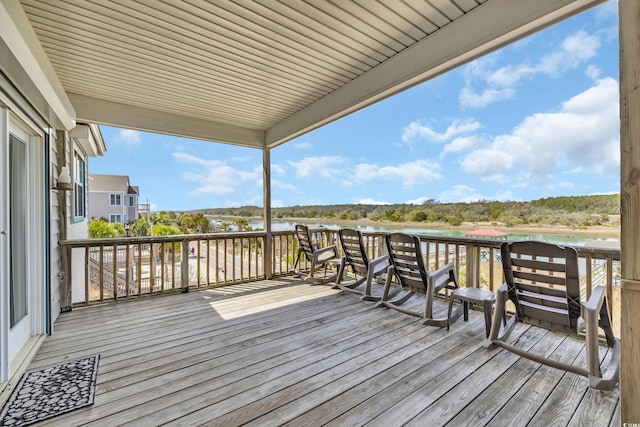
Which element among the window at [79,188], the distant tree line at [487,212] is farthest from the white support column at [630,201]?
the window at [79,188]

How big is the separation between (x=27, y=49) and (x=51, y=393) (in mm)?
2380

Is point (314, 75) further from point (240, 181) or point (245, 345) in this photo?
point (240, 181)

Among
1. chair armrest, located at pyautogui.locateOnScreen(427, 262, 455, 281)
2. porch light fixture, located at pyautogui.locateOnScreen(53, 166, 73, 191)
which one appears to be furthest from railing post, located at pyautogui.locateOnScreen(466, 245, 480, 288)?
porch light fixture, located at pyautogui.locateOnScreen(53, 166, 73, 191)

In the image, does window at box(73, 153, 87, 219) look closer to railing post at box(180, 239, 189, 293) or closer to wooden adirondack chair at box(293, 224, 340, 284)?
railing post at box(180, 239, 189, 293)

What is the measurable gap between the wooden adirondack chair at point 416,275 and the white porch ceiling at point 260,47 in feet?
5.95

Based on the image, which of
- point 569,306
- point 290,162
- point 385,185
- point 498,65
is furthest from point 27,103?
point 290,162

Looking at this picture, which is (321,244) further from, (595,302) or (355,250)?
(595,302)

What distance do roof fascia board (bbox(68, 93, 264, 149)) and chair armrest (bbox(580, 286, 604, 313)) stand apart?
5103mm

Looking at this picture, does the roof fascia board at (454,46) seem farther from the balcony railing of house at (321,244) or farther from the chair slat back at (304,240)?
the chair slat back at (304,240)

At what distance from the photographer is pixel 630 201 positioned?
1230 mm

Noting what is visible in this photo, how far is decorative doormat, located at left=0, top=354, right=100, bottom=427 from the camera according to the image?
180 centimetres

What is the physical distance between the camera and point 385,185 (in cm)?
2130

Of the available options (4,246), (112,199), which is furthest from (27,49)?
(112,199)

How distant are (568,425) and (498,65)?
50.1 feet
